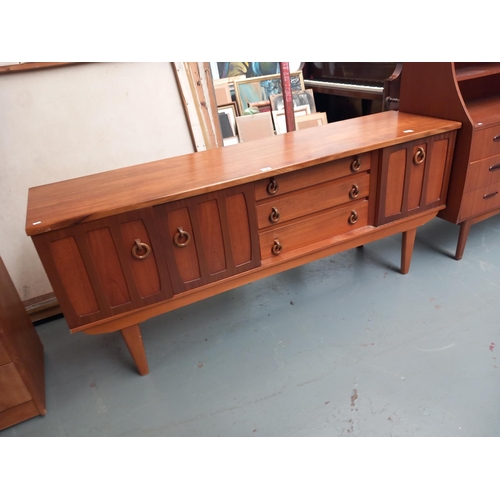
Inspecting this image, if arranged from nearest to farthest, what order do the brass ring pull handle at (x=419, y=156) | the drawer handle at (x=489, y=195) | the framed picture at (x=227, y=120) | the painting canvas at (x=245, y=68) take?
the brass ring pull handle at (x=419, y=156) → the drawer handle at (x=489, y=195) → the framed picture at (x=227, y=120) → the painting canvas at (x=245, y=68)

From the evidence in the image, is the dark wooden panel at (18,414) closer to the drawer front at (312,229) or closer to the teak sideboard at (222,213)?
the teak sideboard at (222,213)

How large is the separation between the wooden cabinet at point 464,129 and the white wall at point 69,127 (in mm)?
1300

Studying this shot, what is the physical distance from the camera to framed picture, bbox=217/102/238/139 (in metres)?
3.17

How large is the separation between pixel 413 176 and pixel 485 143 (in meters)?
0.41

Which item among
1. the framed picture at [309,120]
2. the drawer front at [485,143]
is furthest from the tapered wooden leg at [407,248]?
the framed picture at [309,120]

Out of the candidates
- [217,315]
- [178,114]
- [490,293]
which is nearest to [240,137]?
[178,114]

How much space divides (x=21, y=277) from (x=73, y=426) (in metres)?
0.91

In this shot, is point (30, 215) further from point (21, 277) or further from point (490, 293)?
point (490, 293)

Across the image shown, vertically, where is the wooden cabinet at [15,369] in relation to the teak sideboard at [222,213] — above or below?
below

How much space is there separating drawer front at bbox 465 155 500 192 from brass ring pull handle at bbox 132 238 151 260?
160 centimetres

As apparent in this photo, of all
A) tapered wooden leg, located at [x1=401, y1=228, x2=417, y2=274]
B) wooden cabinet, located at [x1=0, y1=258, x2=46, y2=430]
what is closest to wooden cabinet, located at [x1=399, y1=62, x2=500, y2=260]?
tapered wooden leg, located at [x1=401, y1=228, x2=417, y2=274]

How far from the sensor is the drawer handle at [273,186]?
1.44 metres

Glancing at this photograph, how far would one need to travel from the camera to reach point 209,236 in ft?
4.67

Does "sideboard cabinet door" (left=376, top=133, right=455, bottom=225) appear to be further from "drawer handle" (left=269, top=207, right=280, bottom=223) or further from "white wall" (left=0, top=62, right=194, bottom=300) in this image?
"white wall" (left=0, top=62, right=194, bottom=300)
